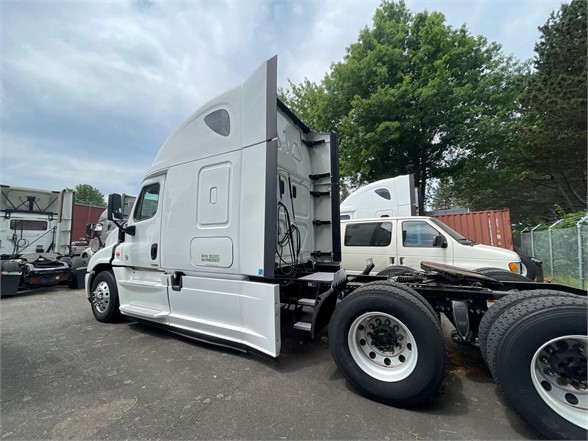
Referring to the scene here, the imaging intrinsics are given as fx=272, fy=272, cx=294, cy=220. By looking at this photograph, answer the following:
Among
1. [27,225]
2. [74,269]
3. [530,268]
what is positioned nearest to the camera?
[530,268]

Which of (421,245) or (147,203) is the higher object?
(147,203)

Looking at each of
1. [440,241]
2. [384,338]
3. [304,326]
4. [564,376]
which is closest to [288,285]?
[304,326]

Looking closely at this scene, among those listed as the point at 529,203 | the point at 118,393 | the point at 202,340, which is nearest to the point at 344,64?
the point at 202,340

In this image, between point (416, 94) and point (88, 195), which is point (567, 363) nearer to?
point (416, 94)

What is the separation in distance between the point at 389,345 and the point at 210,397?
5.96 ft

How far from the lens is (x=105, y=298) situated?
194 inches

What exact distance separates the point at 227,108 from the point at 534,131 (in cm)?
1686

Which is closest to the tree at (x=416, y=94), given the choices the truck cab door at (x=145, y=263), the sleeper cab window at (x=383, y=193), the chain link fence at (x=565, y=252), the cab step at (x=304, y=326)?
the sleeper cab window at (x=383, y=193)

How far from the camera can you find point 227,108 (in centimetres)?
357

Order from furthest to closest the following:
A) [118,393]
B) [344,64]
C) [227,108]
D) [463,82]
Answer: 1. [344,64]
2. [463,82]
3. [227,108]
4. [118,393]

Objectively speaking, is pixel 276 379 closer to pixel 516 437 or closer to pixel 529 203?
pixel 516 437

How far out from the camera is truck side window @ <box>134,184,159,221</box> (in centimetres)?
428

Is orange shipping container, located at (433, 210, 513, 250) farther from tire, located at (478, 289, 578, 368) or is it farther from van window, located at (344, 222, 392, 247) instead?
tire, located at (478, 289, 578, 368)

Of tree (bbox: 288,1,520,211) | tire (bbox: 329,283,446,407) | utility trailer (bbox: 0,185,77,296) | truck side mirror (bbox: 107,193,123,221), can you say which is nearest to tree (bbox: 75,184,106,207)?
utility trailer (bbox: 0,185,77,296)
